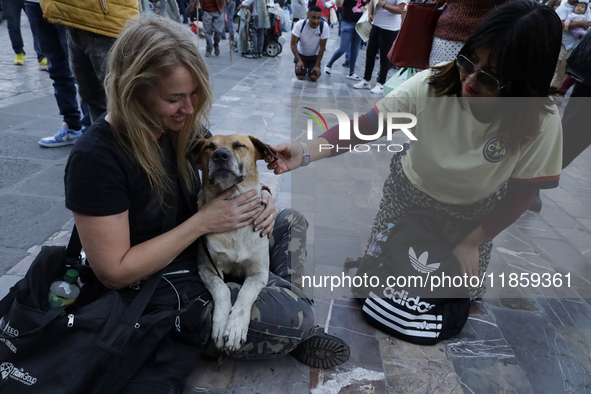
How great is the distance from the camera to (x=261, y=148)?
6.88ft

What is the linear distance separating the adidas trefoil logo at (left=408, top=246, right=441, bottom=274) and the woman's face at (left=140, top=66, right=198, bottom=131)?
1.37m

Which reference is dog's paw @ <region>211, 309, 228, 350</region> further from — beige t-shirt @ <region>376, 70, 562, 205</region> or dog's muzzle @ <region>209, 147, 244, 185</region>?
beige t-shirt @ <region>376, 70, 562, 205</region>

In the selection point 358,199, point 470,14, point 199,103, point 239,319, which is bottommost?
point 358,199

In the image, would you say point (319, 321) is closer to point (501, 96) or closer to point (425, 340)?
point (425, 340)

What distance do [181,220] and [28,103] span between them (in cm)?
485

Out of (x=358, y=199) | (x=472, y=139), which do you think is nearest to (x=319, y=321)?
(x=472, y=139)

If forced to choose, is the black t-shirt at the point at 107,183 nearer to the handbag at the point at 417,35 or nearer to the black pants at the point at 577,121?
the handbag at the point at 417,35

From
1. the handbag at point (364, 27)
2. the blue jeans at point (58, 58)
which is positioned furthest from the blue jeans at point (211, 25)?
the blue jeans at point (58, 58)

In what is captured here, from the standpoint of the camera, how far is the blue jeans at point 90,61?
317cm

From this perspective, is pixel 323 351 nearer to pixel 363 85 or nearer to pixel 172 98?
pixel 172 98

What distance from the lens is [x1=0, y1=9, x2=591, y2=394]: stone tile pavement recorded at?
1.86 m

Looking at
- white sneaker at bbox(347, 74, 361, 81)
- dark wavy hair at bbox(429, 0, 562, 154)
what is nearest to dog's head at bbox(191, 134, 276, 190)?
dark wavy hair at bbox(429, 0, 562, 154)

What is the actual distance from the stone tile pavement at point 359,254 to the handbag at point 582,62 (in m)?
1.40

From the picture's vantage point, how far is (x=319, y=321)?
7.29ft
